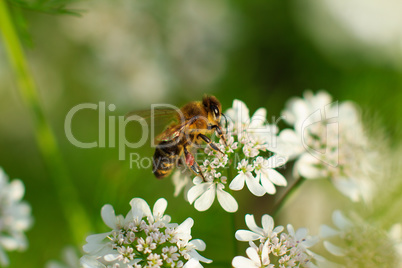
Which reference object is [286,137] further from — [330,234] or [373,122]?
[373,122]

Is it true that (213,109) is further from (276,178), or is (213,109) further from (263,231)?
(263,231)

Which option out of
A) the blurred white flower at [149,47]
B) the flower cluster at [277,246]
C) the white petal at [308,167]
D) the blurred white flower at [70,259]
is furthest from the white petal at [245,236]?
the blurred white flower at [149,47]

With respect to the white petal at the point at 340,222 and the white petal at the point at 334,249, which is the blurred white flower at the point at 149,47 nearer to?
the white petal at the point at 340,222

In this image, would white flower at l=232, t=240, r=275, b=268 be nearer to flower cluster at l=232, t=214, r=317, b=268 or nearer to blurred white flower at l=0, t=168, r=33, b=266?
flower cluster at l=232, t=214, r=317, b=268

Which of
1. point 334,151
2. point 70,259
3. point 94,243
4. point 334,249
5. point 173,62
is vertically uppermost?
point 173,62

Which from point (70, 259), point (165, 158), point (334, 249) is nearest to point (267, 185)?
point (334, 249)

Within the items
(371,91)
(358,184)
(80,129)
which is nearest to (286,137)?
(358,184)

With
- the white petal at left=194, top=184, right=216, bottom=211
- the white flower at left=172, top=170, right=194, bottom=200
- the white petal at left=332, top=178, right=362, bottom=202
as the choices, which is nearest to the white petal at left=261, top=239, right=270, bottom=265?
the white petal at left=194, top=184, right=216, bottom=211
